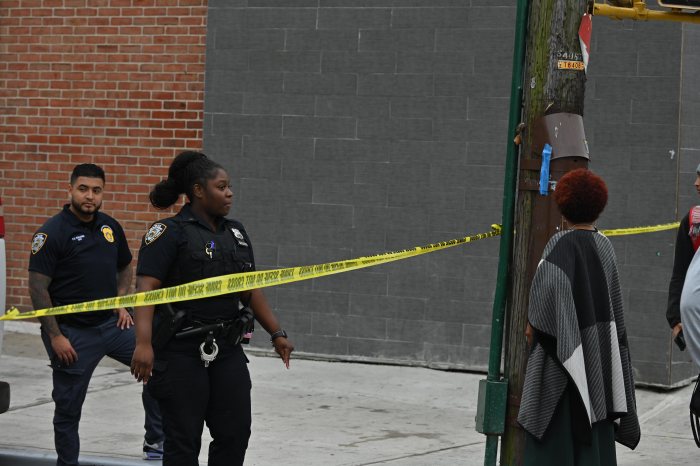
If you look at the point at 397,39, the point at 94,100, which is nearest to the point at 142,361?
the point at 397,39

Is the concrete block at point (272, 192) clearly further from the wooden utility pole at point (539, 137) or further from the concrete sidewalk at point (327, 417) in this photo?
the wooden utility pole at point (539, 137)

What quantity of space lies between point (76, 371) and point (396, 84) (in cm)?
480

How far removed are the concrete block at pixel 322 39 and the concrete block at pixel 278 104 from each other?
45cm

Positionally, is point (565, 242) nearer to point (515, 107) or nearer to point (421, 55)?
point (515, 107)

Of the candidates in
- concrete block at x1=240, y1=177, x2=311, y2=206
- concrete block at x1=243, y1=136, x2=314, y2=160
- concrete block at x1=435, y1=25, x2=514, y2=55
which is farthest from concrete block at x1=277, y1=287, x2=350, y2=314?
concrete block at x1=435, y1=25, x2=514, y2=55

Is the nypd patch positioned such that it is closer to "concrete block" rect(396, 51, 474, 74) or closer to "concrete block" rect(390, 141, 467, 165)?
"concrete block" rect(390, 141, 467, 165)

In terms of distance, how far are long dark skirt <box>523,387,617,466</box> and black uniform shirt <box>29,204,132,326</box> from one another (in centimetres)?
292

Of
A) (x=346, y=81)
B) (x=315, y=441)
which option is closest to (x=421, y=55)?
(x=346, y=81)

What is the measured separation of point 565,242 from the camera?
16.9 feet

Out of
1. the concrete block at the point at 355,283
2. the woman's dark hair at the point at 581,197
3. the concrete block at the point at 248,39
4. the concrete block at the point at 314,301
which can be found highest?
the concrete block at the point at 248,39

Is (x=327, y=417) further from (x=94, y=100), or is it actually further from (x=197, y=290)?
(x=94, y=100)

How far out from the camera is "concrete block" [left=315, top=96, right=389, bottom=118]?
35.0 feet

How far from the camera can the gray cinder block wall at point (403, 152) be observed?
Result: 9938mm

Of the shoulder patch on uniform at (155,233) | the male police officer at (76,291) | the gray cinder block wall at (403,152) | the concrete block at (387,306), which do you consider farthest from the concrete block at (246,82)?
the shoulder patch on uniform at (155,233)
